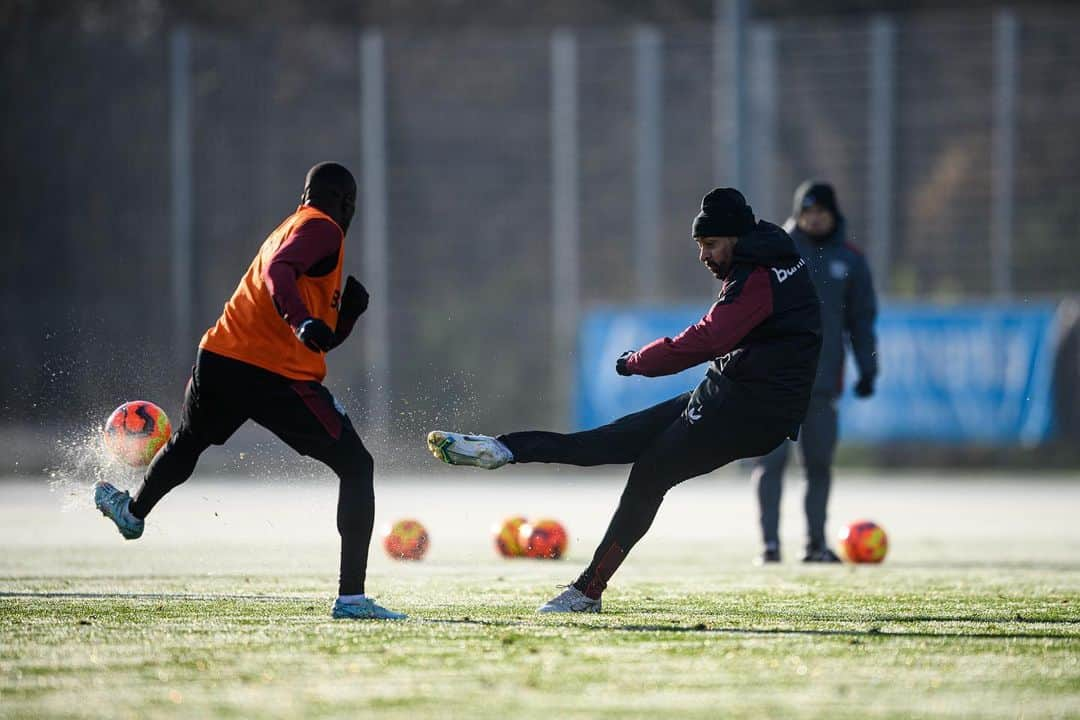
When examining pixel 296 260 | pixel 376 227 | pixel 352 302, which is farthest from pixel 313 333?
pixel 376 227

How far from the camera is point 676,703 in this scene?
17.5ft

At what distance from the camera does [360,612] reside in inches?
289

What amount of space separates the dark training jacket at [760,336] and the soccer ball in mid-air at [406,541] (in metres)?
3.85

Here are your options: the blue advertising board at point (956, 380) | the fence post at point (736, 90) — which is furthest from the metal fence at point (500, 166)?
the fence post at point (736, 90)

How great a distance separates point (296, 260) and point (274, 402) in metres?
0.64

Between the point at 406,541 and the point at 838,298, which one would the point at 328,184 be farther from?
the point at 838,298

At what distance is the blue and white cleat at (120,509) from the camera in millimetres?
7996

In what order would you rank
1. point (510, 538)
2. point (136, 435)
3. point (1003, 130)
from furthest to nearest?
point (1003, 130) < point (510, 538) < point (136, 435)

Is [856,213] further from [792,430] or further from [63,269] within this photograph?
[792,430]

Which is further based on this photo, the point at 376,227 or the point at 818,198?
the point at 376,227

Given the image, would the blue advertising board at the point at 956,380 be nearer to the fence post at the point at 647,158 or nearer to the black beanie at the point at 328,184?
the fence post at the point at 647,158

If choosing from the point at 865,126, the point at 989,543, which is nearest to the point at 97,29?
the point at 865,126

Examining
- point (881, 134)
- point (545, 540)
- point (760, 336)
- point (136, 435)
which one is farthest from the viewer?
point (881, 134)

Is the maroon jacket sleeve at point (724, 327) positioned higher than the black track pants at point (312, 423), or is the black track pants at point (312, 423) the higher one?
the maroon jacket sleeve at point (724, 327)
